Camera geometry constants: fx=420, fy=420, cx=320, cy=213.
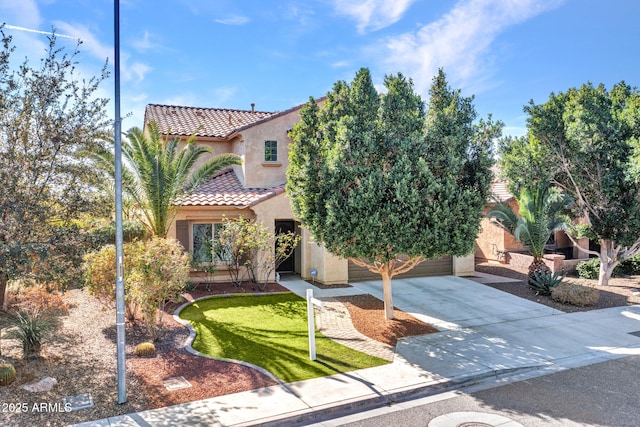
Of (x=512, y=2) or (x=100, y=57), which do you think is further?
(x=512, y=2)

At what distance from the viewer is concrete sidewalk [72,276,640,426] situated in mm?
6949

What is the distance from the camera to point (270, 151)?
63.3 feet

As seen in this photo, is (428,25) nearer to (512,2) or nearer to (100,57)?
(512,2)

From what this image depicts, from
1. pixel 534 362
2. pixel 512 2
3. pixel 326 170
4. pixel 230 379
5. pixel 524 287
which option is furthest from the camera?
pixel 524 287

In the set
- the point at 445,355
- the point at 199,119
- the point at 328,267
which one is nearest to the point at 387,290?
the point at 445,355

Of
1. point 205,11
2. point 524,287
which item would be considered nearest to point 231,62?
point 205,11

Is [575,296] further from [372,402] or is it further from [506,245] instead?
[372,402]

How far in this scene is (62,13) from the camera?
8.68 m

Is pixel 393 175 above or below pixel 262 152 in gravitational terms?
below

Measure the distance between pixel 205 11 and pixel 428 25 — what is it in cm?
642

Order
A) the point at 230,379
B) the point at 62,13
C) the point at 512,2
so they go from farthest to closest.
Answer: the point at 512,2
the point at 62,13
the point at 230,379

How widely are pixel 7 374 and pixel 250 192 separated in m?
11.9

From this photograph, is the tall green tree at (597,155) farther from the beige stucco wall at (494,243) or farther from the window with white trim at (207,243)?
the window with white trim at (207,243)

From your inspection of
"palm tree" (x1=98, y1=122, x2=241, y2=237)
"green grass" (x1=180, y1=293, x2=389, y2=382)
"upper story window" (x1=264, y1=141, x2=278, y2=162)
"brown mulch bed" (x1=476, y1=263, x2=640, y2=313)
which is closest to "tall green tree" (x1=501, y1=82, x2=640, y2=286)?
"brown mulch bed" (x1=476, y1=263, x2=640, y2=313)
